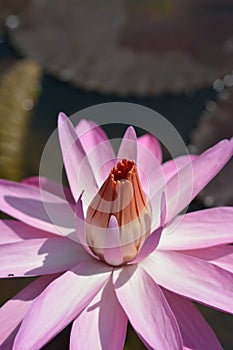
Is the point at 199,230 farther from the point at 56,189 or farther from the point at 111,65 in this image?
the point at 111,65

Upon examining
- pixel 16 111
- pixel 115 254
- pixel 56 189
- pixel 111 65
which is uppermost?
pixel 111 65

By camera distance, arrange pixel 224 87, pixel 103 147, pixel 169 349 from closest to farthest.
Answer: pixel 169 349
pixel 103 147
pixel 224 87

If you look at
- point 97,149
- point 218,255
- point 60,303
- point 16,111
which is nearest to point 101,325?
point 60,303

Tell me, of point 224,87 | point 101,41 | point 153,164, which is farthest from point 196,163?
point 101,41

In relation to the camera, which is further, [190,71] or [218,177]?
[190,71]

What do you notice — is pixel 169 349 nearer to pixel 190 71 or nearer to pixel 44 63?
pixel 190 71

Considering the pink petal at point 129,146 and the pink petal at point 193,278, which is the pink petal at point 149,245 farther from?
the pink petal at point 129,146
